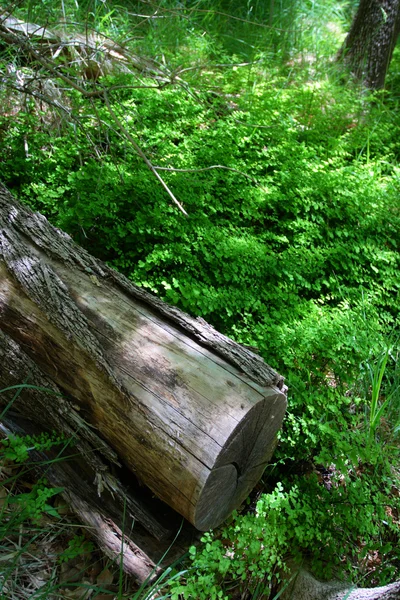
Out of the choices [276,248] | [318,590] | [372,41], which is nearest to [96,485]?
[318,590]

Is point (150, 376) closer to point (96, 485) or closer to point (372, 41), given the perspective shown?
point (96, 485)

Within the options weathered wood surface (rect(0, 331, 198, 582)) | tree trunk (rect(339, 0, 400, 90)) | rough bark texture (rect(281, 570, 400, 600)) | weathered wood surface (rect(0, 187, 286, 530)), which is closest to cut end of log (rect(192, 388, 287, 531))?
weathered wood surface (rect(0, 187, 286, 530))

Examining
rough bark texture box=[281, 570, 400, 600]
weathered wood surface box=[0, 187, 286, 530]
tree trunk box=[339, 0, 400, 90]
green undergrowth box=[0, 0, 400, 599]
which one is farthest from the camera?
tree trunk box=[339, 0, 400, 90]

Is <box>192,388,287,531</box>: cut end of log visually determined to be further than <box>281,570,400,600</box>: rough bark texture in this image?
No

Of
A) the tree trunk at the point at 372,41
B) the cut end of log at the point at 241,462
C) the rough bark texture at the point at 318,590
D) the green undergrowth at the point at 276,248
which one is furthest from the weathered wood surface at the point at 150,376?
the tree trunk at the point at 372,41

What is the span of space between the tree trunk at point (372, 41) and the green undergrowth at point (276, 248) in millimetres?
922

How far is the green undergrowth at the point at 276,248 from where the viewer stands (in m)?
2.42

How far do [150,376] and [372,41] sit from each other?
232 inches

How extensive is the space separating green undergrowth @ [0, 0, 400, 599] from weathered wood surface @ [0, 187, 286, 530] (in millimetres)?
325

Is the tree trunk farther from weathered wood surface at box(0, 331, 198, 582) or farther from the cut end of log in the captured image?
weathered wood surface at box(0, 331, 198, 582)

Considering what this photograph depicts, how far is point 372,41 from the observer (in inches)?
250

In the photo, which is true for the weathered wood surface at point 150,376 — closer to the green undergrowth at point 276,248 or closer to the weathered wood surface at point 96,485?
the weathered wood surface at point 96,485

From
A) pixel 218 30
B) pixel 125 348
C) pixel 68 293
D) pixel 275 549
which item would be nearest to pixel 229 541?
pixel 275 549

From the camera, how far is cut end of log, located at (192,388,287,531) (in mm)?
2125
